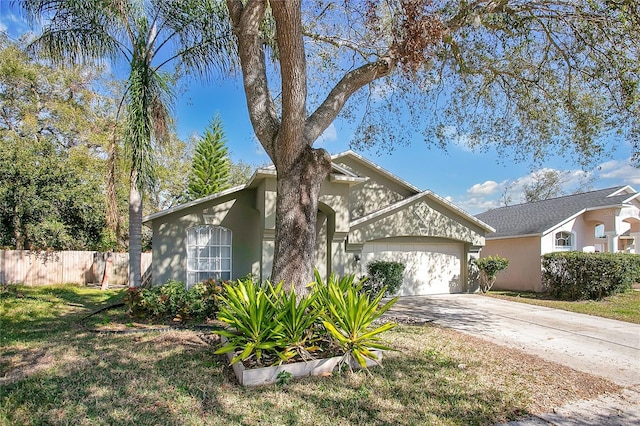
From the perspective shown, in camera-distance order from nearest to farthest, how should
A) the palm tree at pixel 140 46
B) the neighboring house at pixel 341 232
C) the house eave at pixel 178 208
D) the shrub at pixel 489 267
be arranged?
the palm tree at pixel 140 46 → the house eave at pixel 178 208 → the neighboring house at pixel 341 232 → the shrub at pixel 489 267

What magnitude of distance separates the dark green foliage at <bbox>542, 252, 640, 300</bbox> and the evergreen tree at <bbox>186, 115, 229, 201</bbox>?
64.0 ft

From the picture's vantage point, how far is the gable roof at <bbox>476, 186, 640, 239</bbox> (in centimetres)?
1599

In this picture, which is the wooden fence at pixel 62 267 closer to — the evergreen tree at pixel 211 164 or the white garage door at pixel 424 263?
the evergreen tree at pixel 211 164

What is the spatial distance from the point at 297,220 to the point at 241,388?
8.73ft

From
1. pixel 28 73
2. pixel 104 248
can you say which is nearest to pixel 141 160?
pixel 104 248

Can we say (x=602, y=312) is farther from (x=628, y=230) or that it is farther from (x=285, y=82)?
(x=285, y=82)

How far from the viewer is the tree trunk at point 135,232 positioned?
1038 cm

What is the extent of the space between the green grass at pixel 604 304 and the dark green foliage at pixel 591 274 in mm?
370

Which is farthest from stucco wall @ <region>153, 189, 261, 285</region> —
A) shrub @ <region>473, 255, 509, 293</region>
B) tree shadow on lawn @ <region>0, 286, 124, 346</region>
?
shrub @ <region>473, 255, 509, 293</region>

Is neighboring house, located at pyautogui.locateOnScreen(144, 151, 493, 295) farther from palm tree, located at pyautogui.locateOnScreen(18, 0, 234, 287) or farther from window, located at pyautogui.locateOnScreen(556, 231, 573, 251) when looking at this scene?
window, located at pyautogui.locateOnScreen(556, 231, 573, 251)

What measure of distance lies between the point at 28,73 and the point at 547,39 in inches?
954

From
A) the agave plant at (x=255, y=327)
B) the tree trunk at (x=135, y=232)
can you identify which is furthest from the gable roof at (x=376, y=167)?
the agave plant at (x=255, y=327)

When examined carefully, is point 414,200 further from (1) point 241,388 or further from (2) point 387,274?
(1) point 241,388

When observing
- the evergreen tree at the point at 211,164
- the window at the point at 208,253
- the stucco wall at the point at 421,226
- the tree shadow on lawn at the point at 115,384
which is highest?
the evergreen tree at the point at 211,164
